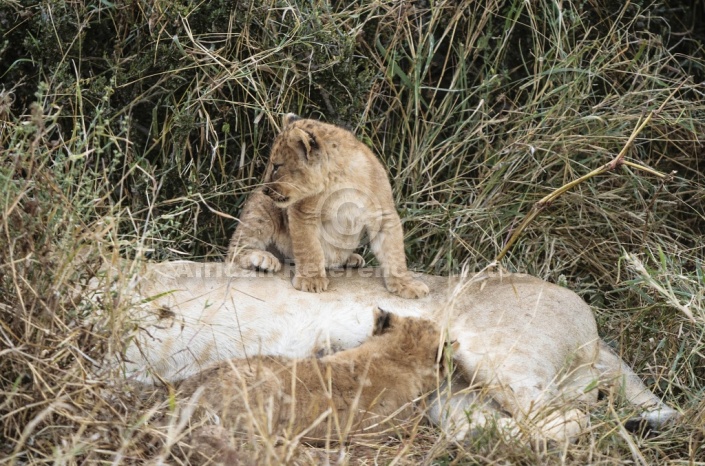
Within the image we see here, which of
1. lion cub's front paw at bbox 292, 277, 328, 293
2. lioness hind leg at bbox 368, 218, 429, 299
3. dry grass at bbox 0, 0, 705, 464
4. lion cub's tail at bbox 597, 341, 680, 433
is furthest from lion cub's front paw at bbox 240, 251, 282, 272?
lion cub's tail at bbox 597, 341, 680, 433

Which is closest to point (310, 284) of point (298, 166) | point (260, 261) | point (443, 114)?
point (260, 261)

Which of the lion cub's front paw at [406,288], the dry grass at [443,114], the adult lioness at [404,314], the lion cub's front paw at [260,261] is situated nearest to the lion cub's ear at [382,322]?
the adult lioness at [404,314]

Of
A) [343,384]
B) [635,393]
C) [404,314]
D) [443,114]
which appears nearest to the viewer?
[343,384]

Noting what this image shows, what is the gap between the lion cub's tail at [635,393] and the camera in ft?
12.1

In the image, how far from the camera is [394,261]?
170 inches

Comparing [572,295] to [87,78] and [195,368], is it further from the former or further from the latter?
[87,78]

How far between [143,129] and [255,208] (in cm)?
91

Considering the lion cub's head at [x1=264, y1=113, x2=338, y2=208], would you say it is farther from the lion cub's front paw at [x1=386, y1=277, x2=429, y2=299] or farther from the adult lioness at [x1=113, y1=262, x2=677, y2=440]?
the lion cub's front paw at [x1=386, y1=277, x2=429, y2=299]

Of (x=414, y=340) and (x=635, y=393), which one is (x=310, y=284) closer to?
(x=414, y=340)

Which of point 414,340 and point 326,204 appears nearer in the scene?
point 414,340

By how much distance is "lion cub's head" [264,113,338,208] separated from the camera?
14.0ft

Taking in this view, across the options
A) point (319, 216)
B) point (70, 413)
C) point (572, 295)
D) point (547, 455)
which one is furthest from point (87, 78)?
point (547, 455)

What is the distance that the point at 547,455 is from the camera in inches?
126

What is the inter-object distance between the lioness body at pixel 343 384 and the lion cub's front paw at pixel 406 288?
1.70ft
